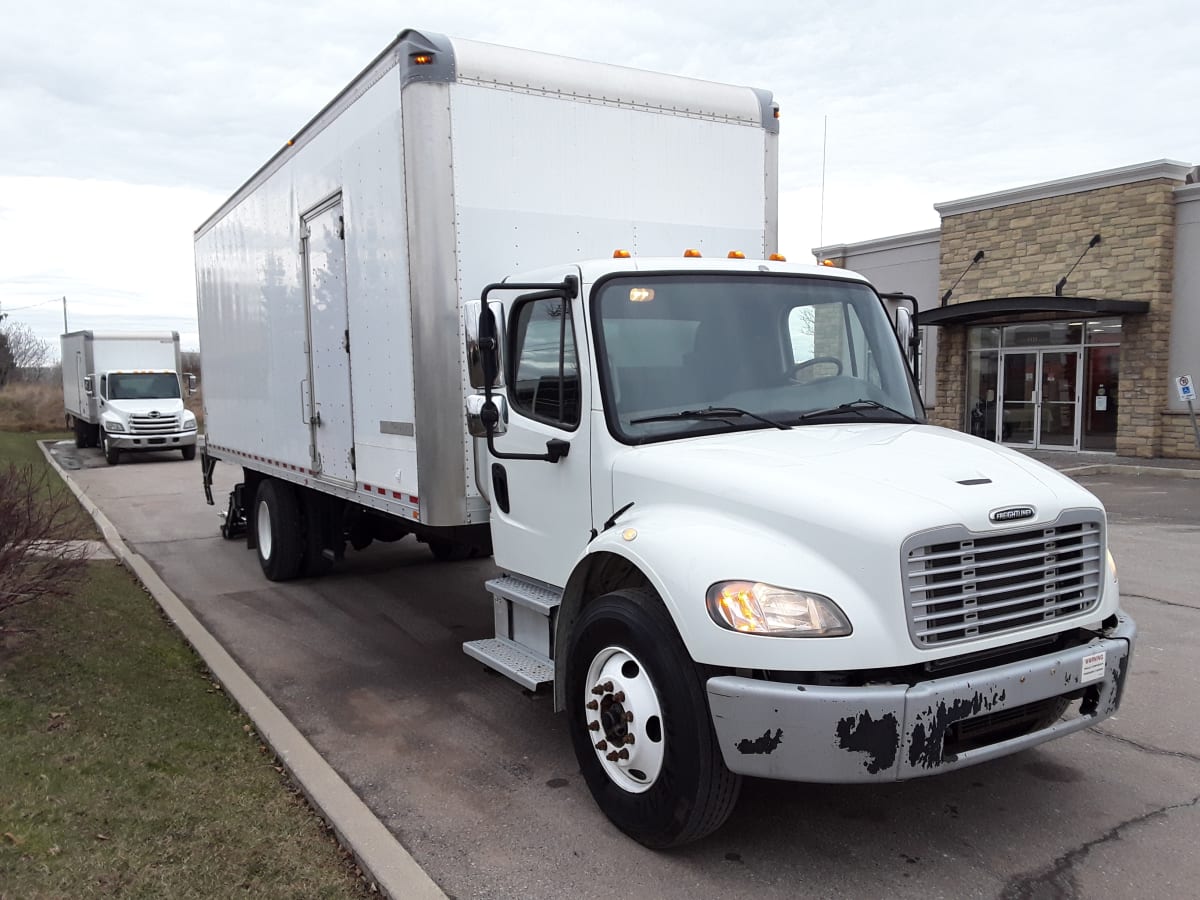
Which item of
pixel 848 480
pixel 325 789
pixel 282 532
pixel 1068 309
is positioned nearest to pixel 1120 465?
pixel 1068 309

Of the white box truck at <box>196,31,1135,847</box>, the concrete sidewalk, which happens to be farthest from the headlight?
the concrete sidewalk

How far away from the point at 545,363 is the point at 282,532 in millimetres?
5138

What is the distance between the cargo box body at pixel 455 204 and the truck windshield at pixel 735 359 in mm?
1346

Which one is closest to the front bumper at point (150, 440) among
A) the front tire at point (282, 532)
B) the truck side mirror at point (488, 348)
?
the front tire at point (282, 532)

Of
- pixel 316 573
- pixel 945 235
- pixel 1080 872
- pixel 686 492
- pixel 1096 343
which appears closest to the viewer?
pixel 1080 872

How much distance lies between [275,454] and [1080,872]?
708cm

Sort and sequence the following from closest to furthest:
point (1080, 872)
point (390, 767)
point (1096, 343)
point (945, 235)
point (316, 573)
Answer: point (1080, 872)
point (390, 767)
point (316, 573)
point (1096, 343)
point (945, 235)

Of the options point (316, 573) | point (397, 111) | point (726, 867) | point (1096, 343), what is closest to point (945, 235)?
point (1096, 343)

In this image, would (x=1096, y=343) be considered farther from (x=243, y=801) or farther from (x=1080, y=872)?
(x=243, y=801)

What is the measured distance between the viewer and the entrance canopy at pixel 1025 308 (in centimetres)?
1812

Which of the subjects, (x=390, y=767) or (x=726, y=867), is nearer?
(x=726, y=867)

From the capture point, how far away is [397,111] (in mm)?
5422

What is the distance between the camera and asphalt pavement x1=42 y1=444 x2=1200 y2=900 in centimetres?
363

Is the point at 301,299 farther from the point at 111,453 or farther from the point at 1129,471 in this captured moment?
the point at 111,453
